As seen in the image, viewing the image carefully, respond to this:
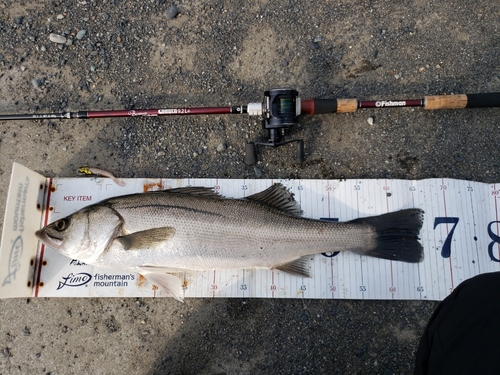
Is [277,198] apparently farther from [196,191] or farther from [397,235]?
[397,235]

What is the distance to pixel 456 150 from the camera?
12.0 feet

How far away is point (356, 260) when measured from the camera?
3.43 metres

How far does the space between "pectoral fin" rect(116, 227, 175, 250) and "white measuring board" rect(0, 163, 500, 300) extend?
21.6 inches

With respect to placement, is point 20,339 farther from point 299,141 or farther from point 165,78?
point 299,141

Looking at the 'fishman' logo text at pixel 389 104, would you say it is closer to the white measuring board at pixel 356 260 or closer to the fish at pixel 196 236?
the white measuring board at pixel 356 260

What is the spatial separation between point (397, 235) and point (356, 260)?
1.52 feet

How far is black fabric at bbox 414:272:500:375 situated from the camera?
209cm

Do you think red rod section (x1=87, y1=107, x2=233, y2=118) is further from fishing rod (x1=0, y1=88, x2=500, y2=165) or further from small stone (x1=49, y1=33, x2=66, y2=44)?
small stone (x1=49, y1=33, x2=66, y2=44)

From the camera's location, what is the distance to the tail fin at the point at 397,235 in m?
3.21

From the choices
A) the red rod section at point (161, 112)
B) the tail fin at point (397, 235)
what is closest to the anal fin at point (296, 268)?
the tail fin at point (397, 235)

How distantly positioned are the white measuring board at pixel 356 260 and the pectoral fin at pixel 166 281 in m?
0.18

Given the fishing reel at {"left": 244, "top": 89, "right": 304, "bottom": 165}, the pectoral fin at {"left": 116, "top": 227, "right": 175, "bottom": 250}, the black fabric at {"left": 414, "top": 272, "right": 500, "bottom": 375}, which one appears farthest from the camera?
the fishing reel at {"left": 244, "top": 89, "right": 304, "bottom": 165}

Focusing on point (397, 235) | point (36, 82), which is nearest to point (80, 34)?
point (36, 82)

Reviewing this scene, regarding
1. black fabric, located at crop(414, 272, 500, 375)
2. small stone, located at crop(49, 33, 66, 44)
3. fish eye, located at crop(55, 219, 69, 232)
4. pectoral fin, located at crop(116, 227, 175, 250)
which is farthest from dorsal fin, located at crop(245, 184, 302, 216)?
small stone, located at crop(49, 33, 66, 44)
